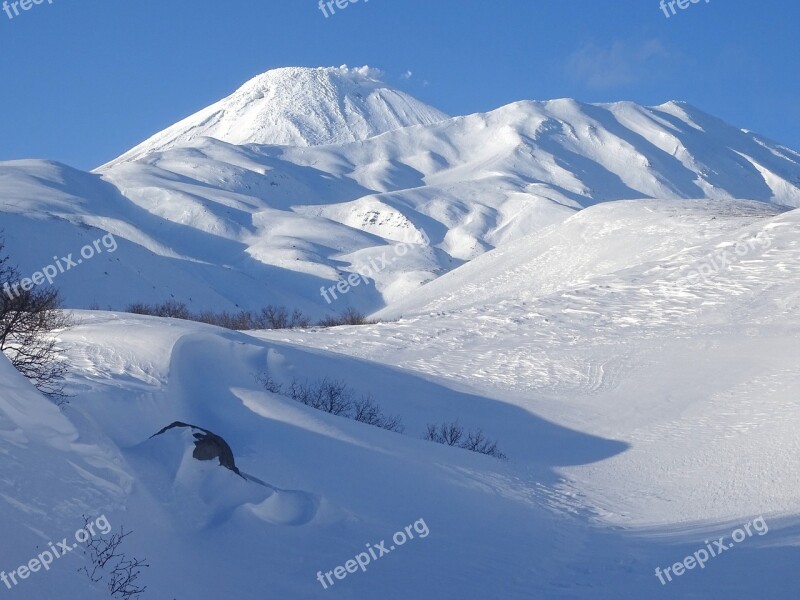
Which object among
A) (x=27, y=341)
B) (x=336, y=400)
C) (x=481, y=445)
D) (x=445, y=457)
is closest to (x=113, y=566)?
(x=27, y=341)

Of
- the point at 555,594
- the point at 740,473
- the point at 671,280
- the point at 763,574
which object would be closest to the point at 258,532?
the point at 555,594

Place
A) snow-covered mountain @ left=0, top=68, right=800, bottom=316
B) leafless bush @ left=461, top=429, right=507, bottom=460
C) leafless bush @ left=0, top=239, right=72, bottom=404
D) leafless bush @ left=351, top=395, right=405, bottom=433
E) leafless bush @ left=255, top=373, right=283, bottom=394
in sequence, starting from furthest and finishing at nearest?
1. snow-covered mountain @ left=0, top=68, right=800, bottom=316
2. leafless bush @ left=255, top=373, right=283, bottom=394
3. leafless bush @ left=351, top=395, right=405, bottom=433
4. leafless bush @ left=461, top=429, right=507, bottom=460
5. leafless bush @ left=0, top=239, right=72, bottom=404

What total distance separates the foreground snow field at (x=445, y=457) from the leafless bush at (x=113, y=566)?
169 mm

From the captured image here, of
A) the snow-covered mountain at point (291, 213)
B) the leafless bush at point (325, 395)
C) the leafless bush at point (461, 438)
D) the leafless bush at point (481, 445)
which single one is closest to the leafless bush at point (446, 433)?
the leafless bush at point (461, 438)

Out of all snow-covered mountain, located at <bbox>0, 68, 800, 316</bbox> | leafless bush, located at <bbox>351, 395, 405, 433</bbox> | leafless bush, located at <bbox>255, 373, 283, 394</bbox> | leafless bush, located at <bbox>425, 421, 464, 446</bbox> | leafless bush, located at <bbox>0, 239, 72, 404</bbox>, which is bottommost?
leafless bush, located at <bbox>425, 421, 464, 446</bbox>

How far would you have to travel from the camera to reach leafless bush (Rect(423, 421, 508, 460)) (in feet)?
58.8

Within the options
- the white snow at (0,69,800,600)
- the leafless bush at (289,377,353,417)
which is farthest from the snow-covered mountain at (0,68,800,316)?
the leafless bush at (289,377,353,417)

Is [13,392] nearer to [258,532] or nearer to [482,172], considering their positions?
[258,532]

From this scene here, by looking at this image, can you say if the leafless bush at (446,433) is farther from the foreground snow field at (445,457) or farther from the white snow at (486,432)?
the foreground snow field at (445,457)

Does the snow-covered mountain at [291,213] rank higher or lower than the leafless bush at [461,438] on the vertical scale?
higher

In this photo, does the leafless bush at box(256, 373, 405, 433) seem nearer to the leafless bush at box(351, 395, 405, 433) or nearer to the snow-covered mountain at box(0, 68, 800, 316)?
the leafless bush at box(351, 395, 405, 433)

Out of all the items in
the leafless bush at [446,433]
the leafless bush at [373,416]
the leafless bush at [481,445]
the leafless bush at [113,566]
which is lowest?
the leafless bush at [481,445]

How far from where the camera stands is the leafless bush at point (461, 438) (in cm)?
1792

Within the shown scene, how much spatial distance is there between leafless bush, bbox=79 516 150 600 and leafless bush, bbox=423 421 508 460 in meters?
10.2
